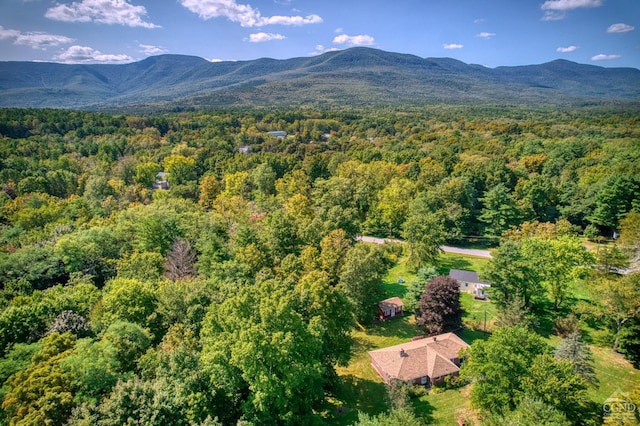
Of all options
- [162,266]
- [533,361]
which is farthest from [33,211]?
[533,361]

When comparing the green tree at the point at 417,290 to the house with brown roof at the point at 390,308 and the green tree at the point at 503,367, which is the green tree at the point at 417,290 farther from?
the green tree at the point at 503,367

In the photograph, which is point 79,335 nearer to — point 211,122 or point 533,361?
point 533,361

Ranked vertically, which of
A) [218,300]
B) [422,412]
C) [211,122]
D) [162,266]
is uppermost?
[211,122]

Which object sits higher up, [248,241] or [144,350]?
[248,241]

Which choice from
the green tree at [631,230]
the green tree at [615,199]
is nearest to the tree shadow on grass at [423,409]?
the green tree at [631,230]

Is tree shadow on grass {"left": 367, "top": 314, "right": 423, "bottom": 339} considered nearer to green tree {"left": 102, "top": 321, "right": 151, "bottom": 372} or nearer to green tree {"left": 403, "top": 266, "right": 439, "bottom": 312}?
green tree {"left": 403, "top": 266, "right": 439, "bottom": 312}

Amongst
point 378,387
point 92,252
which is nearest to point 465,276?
point 378,387
